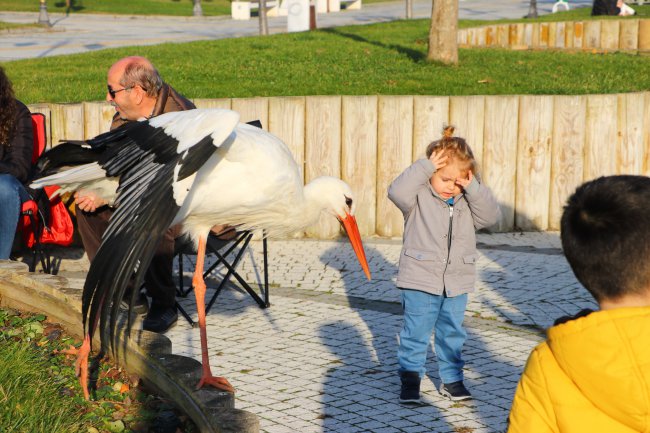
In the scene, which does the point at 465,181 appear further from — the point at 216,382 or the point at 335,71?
the point at 335,71

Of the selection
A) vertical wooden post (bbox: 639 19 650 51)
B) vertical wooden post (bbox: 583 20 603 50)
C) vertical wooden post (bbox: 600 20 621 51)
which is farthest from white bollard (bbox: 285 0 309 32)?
vertical wooden post (bbox: 639 19 650 51)

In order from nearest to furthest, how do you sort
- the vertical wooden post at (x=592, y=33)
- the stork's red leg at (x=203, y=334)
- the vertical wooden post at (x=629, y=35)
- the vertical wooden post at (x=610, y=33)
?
the stork's red leg at (x=203, y=334), the vertical wooden post at (x=629, y=35), the vertical wooden post at (x=610, y=33), the vertical wooden post at (x=592, y=33)

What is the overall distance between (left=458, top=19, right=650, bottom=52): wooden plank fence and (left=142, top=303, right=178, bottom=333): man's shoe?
13070 millimetres

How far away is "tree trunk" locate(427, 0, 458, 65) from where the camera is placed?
1239cm

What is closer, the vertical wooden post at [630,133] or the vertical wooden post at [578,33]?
the vertical wooden post at [630,133]

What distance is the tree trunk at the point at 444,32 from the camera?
1239cm

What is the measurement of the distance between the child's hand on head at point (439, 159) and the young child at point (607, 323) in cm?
248

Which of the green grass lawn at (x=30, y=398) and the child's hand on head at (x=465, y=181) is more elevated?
the child's hand on head at (x=465, y=181)

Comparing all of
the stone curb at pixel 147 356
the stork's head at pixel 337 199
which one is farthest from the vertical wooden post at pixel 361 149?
the stone curb at pixel 147 356

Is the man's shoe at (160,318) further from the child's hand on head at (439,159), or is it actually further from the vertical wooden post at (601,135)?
the vertical wooden post at (601,135)

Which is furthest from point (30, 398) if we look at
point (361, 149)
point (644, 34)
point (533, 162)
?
point (644, 34)

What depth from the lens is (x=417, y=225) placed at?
549 cm

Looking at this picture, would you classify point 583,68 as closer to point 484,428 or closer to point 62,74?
point 62,74

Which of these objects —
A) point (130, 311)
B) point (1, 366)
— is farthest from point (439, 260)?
point (1, 366)
